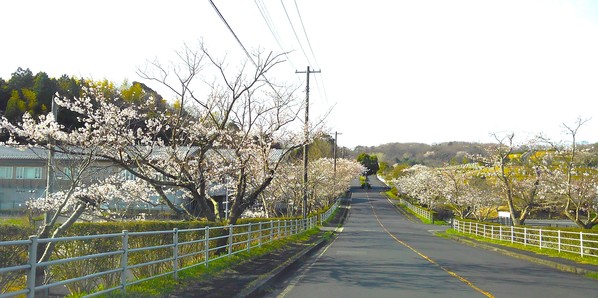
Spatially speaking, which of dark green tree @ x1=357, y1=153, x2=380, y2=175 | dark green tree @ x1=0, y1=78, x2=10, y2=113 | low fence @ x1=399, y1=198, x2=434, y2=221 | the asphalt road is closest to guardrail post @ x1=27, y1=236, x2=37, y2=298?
the asphalt road

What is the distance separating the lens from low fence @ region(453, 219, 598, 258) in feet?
71.0

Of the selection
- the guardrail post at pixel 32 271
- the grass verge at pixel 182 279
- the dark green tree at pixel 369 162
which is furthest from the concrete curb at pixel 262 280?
the dark green tree at pixel 369 162

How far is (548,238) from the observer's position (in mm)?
27594

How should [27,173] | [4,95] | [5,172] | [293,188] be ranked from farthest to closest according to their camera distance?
[4,95] → [293,188] → [5,172] → [27,173]

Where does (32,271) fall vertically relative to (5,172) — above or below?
below

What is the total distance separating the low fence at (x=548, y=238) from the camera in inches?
852

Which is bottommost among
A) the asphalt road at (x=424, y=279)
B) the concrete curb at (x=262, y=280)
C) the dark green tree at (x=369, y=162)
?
the asphalt road at (x=424, y=279)

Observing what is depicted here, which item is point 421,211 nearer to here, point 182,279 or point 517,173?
point 517,173

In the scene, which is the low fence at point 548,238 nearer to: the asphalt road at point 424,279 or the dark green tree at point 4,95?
the asphalt road at point 424,279

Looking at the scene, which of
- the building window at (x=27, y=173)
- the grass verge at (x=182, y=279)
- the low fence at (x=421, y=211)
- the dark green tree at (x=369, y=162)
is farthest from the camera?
the dark green tree at (x=369, y=162)

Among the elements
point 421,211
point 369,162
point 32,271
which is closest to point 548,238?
point 32,271

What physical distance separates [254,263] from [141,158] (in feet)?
18.8

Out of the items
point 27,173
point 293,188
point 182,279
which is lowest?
point 182,279

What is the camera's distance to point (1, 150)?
40719mm
